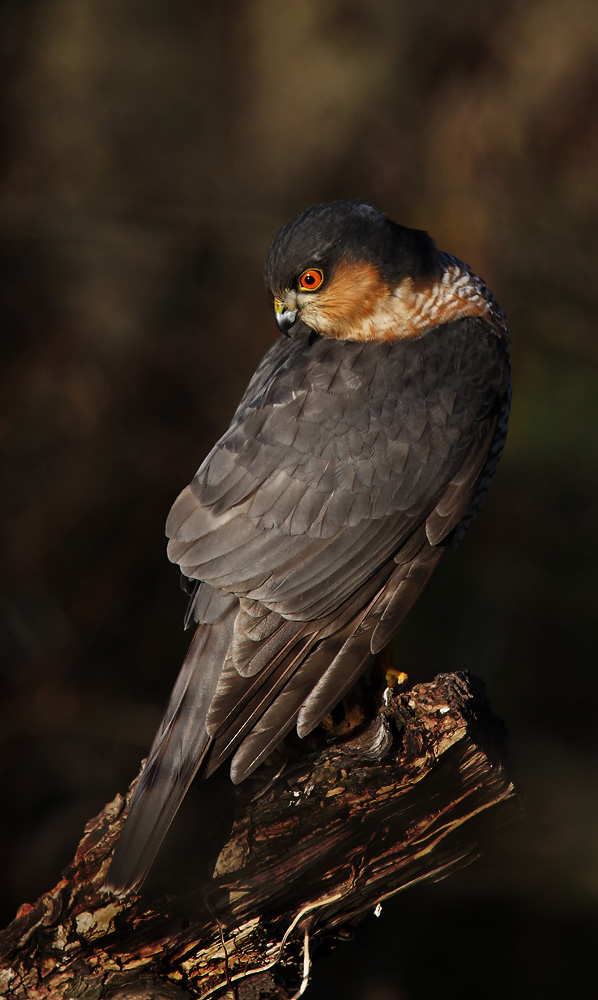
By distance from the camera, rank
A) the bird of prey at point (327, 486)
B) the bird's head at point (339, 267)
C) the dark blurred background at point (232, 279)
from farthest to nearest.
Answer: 1. the dark blurred background at point (232, 279)
2. the bird's head at point (339, 267)
3. the bird of prey at point (327, 486)

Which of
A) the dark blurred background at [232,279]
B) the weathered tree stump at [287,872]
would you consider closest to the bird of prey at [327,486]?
the weathered tree stump at [287,872]

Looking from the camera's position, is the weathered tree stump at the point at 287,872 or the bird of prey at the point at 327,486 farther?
the bird of prey at the point at 327,486

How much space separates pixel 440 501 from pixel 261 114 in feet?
11.1

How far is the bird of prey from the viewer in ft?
7.29

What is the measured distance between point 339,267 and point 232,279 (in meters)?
2.61

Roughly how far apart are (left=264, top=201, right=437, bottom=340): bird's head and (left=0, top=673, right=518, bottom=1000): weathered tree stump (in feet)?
3.87

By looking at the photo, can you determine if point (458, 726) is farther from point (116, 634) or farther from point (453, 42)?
point (453, 42)

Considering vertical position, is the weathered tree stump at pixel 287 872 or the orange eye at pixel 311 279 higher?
the orange eye at pixel 311 279

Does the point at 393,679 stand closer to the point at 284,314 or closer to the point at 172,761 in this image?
the point at 172,761

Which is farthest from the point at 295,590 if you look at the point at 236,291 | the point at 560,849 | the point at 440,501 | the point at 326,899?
the point at 236,291

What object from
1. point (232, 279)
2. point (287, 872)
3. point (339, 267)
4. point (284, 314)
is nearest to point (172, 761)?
point (287, 872)

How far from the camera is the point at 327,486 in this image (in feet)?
8.00

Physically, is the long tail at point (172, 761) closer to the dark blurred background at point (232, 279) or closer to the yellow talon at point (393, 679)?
the yellow talon at point (393, 679)

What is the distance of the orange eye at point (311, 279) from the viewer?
247cm
